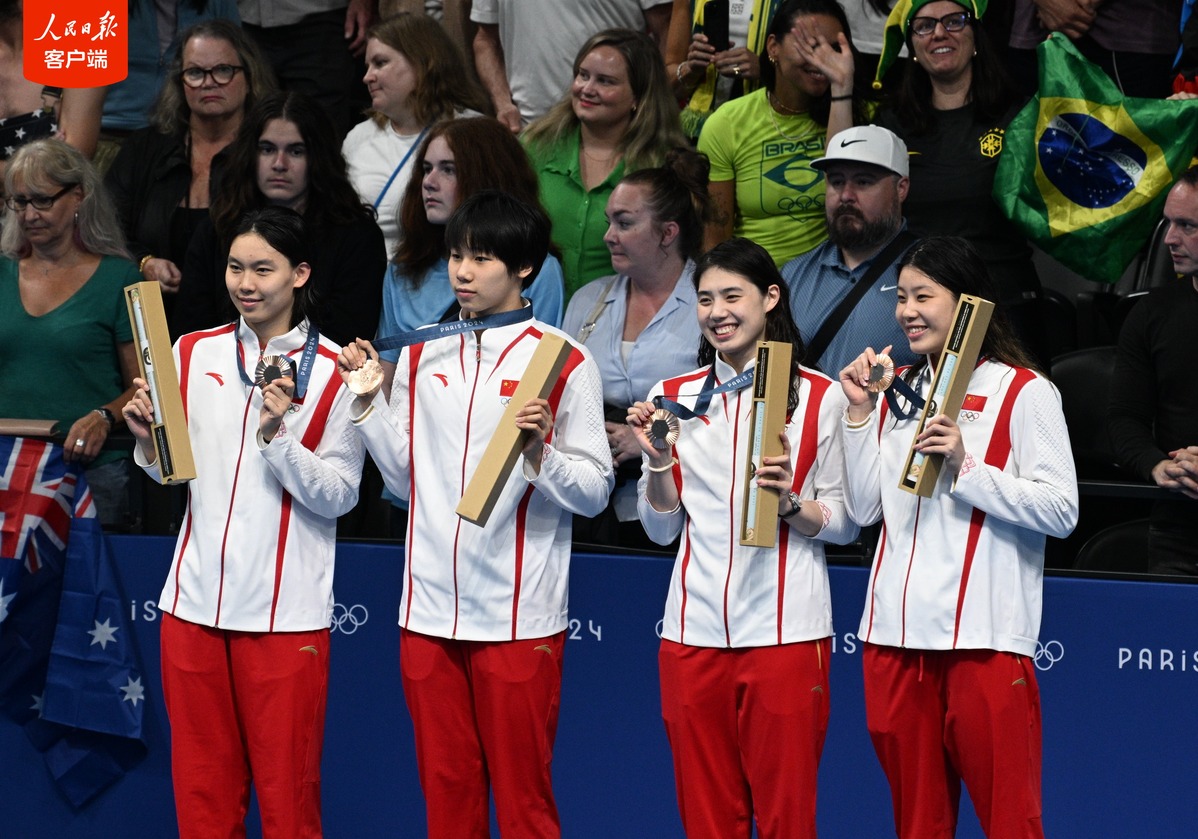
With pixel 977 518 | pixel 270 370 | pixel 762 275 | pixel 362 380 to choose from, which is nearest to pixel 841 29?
pixel 762 275

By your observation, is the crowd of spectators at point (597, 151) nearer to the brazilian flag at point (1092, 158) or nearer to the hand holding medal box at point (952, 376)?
the brazilian flag at point (1092, 158)

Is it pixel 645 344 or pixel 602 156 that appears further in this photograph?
pixel 602 156

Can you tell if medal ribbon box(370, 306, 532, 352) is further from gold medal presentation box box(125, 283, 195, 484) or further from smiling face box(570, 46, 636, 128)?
smiling face box(570, 46, 636, 128)

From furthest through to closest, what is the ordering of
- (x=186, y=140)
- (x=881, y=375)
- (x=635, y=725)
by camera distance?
(x=186, y=140) < (x=635, y=725) < (x=881, y=375)

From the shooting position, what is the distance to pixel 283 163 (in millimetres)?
5965

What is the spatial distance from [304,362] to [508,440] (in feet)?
2.36

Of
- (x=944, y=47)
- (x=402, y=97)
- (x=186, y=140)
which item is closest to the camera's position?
(x=944, y=47)

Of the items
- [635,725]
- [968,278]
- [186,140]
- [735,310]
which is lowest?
[635,725]

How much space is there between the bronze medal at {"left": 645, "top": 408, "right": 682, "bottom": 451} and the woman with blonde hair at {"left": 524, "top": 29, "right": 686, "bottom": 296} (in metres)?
2.15

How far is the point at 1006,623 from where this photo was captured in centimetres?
423

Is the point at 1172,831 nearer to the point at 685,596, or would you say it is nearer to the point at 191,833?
the point at 685,596

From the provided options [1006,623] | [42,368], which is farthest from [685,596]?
[42,368]

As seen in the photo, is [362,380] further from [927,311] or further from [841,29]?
[841,29]

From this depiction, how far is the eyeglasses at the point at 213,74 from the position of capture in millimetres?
6797
